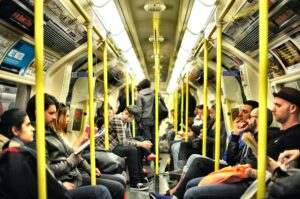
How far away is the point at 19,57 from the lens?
10.8 feet

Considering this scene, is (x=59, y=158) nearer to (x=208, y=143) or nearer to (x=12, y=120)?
(x=12, y=120)

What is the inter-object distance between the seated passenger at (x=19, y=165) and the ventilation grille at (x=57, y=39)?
1.75m

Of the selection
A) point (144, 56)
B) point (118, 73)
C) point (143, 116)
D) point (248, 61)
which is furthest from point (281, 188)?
point (144, 56)

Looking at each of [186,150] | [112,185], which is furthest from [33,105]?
[186,150]

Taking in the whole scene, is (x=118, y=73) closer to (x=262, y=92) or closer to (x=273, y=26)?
(x=273, y=26)

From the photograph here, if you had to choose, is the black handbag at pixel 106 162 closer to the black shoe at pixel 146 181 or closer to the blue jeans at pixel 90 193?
the blue jeans at pixel 90 193

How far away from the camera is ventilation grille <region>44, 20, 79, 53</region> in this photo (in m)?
3.54

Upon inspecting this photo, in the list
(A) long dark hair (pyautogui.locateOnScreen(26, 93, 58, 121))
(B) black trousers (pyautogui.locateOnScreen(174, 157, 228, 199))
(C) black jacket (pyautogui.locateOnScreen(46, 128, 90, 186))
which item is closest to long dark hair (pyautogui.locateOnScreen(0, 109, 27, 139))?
(A) long dark hair (pyautogui.locateOnScreen(26, 93, 58, 121))

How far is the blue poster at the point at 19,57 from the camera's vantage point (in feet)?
10.2

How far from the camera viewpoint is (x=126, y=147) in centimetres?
517

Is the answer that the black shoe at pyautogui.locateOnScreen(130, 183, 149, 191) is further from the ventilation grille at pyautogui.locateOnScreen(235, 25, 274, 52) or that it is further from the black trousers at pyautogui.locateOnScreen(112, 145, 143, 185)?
the ventilation grille at pyautogui.locateOnScreen(235, 25, 274, 52)

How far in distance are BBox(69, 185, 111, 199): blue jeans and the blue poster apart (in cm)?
136

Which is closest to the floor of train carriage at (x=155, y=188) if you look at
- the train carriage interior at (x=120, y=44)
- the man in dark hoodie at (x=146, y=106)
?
the train carriage interior at (x=120, y=44)

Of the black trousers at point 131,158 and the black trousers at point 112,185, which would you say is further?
the black trousers at point 131,158
